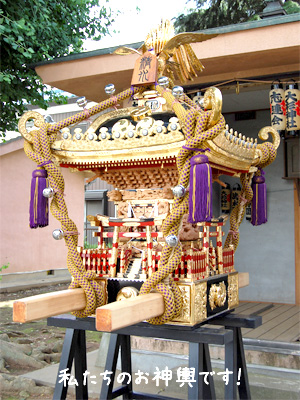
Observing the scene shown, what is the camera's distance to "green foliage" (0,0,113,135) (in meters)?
6.22

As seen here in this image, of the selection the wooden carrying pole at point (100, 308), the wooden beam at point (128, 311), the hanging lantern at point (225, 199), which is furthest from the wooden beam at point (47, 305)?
the hanging lantern at point (225, 199)

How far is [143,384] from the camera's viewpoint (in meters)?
4.94

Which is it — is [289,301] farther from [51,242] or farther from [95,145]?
[51,242]

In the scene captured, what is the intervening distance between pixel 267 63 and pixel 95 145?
3.07 m

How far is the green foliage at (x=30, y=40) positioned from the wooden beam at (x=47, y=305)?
3.88 meters

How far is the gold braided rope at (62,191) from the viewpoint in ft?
10.3

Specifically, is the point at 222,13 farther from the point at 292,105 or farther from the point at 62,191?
the point at 62,191

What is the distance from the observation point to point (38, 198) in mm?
3205

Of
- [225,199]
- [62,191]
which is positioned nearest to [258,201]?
[62,191]

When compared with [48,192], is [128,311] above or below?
below

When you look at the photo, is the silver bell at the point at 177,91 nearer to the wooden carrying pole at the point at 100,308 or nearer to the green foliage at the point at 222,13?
the wooden carrying pole at the point at 100,308

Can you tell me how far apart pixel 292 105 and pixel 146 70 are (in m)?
2.72

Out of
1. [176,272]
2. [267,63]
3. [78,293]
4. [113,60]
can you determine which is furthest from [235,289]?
[113,60]

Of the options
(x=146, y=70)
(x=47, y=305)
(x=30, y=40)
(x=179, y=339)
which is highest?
(x=30, y=40)
